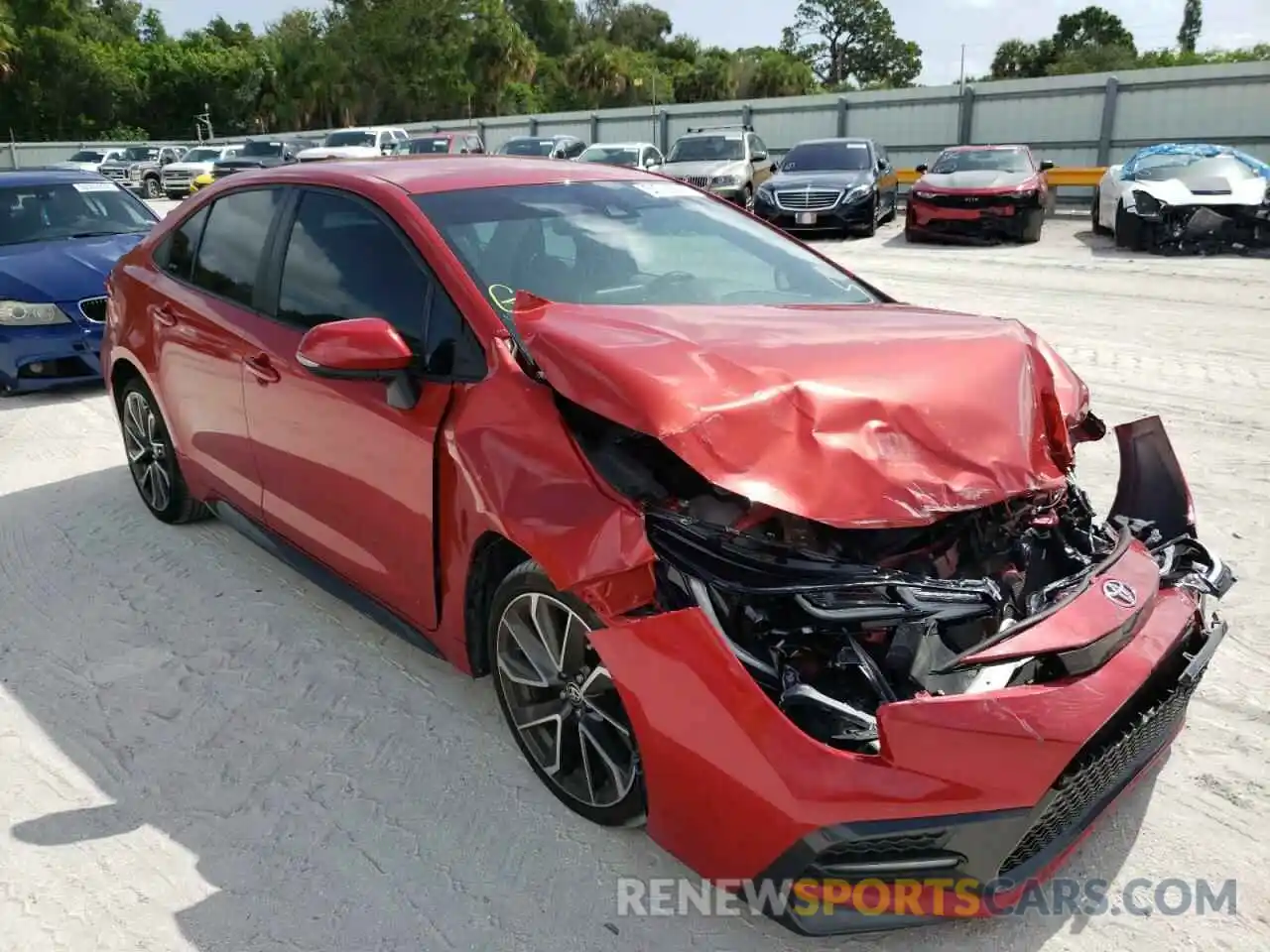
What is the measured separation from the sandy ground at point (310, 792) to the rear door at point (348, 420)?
44 cm

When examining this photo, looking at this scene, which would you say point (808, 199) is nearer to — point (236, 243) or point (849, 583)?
point (236, 243)

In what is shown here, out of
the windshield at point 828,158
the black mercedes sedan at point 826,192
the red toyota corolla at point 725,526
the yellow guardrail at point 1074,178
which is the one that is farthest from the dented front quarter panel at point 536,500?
the yellow guardrail at point 1074,178

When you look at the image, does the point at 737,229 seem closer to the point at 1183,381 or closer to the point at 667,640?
the point at 667,640

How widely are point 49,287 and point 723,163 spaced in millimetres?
13724

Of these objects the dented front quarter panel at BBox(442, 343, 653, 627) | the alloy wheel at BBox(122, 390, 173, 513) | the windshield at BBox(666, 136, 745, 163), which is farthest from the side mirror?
the windshield at BBox(666, 136, 745, 163)

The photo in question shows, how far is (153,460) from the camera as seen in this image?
4.98 metres

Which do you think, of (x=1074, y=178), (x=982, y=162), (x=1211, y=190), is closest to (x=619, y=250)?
(x=1211, y=190)

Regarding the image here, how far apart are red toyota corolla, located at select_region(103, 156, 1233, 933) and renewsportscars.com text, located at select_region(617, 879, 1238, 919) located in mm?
39

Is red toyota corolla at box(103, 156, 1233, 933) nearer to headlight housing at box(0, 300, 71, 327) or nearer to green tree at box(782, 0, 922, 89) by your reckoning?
headlight housing at box(0, 300, 71, 327)

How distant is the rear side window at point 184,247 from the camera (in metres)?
4.49

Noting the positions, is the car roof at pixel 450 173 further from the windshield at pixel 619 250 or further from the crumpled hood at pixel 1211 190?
the crumpled hood at pixel 1211 190

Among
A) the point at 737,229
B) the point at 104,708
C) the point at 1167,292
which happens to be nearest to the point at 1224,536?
the point at 737,229

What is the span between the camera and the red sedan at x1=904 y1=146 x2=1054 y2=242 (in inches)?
595

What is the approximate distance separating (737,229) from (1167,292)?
332 inches
